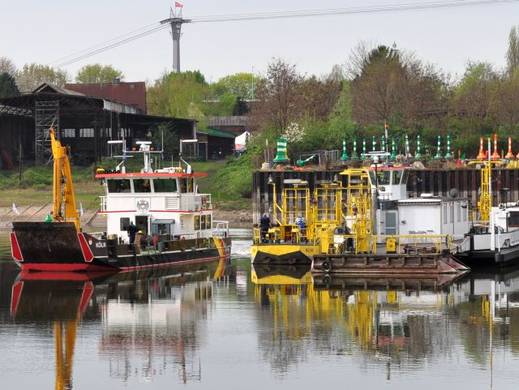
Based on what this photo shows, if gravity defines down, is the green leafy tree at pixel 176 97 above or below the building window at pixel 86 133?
above

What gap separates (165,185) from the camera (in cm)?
5303

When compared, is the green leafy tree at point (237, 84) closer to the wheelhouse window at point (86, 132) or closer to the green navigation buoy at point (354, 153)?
the wheelhouse window at point (86, 132)

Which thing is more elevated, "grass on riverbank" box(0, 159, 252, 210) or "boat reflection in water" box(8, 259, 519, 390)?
"grass on riverbank" box(0, 159, 252, 210)

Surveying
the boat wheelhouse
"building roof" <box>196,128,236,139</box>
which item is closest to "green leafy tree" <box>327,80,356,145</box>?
"building roof" <box>196,128,236,139</box>

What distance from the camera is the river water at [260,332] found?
27.8m

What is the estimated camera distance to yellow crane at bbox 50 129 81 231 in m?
48.1

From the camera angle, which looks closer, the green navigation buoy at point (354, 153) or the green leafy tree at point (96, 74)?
the green navigation buoy at point (354, 153)

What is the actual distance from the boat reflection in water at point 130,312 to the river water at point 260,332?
0.05 meters

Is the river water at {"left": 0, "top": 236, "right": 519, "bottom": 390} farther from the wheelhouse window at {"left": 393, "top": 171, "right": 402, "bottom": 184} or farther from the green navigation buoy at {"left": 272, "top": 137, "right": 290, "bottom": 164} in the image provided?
the green navigation buoy at {"left": 272, "top": 137, "right": 290, "bottom": 164}

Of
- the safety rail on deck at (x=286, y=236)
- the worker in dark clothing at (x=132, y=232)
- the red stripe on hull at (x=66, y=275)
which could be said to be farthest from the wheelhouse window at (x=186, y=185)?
the red stripe on hull at (x=66, y=275)

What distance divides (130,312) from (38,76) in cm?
11954

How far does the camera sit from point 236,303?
40.1 metres

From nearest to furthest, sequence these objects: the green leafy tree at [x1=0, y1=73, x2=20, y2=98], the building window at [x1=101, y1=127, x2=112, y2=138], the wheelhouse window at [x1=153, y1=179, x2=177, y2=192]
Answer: the wheelhouse window at [x1=153, y1=179, x2=177, y2=192]
the building window at [x1=101, y1=127, x2=112, y2=138]
the green leafy tree at [x1=0, y1=73, x2=20, y2=98]

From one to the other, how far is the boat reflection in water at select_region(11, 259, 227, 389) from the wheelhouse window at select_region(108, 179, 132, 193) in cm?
364
